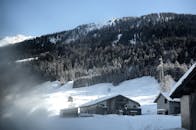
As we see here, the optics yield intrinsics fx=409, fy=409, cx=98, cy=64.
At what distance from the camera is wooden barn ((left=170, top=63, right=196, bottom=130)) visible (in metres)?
16.0

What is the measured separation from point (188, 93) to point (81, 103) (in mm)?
89037

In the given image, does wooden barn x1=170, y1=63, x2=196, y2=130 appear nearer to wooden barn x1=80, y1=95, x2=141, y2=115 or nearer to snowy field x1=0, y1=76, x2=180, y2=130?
snowy field x1=0, y1=76, x2=180, y2=130

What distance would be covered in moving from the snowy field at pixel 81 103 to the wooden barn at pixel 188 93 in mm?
6300

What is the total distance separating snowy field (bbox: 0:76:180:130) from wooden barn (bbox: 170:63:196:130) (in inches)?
248

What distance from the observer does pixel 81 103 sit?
345 ft

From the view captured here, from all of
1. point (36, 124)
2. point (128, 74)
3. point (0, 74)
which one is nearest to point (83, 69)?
point (128, 74)

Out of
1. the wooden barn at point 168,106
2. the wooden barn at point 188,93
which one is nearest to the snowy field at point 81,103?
the wooden barn at point 168,106

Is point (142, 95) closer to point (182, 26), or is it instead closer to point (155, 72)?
point (155, 72)

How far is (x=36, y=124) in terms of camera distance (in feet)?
81.4

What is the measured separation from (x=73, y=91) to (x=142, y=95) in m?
32.2

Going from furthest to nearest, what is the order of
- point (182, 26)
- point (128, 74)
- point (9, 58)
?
point (182, 26) → point (128, 74) → point (9, 58)

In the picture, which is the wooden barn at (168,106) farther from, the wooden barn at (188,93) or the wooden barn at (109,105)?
the wooden barn at (188,93)

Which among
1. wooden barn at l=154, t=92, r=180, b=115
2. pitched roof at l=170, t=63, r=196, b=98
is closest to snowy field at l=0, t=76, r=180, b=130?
wooden barn at l=154, t=92, r=180, b=115

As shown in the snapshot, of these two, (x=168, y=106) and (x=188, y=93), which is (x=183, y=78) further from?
(x=168, y=106)
